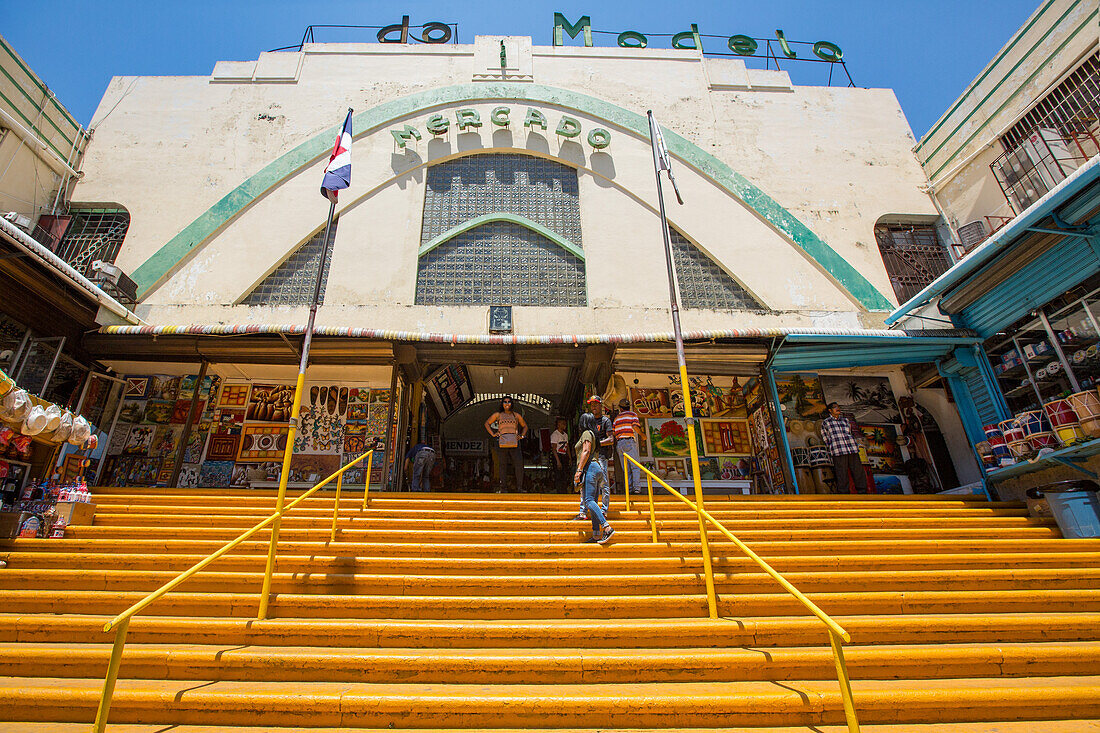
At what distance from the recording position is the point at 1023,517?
6.56 m

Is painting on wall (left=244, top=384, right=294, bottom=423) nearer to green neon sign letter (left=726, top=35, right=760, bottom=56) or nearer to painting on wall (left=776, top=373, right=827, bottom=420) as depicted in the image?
painting on wall (left=776, top=373, right=827, bottom=420)

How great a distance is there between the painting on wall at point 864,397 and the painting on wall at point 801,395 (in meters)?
0.19

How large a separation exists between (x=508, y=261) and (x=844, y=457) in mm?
7413

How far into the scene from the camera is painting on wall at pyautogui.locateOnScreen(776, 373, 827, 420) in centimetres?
1022

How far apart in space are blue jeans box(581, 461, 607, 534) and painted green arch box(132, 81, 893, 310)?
837 centimetres

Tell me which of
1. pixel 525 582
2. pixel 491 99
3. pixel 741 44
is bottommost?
pixel 525 582

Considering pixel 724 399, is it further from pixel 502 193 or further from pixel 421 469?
pixel 502 193

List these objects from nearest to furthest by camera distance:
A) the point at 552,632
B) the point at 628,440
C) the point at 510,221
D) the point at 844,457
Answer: the point at 552,632 < the point at 628,440 < the point at 844,457 < the point at 510,221

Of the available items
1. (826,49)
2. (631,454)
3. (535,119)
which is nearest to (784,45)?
(826,49)

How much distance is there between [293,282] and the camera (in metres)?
10.8

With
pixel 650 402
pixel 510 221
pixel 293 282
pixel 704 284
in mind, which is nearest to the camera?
pixel 650 402

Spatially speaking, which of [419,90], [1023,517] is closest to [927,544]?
[1023,517]

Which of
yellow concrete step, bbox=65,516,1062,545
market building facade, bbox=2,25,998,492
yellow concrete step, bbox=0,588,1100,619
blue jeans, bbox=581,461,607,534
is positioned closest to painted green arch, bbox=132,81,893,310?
market building facade, bbox=2,25,998,492

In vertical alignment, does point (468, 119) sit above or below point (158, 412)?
above
